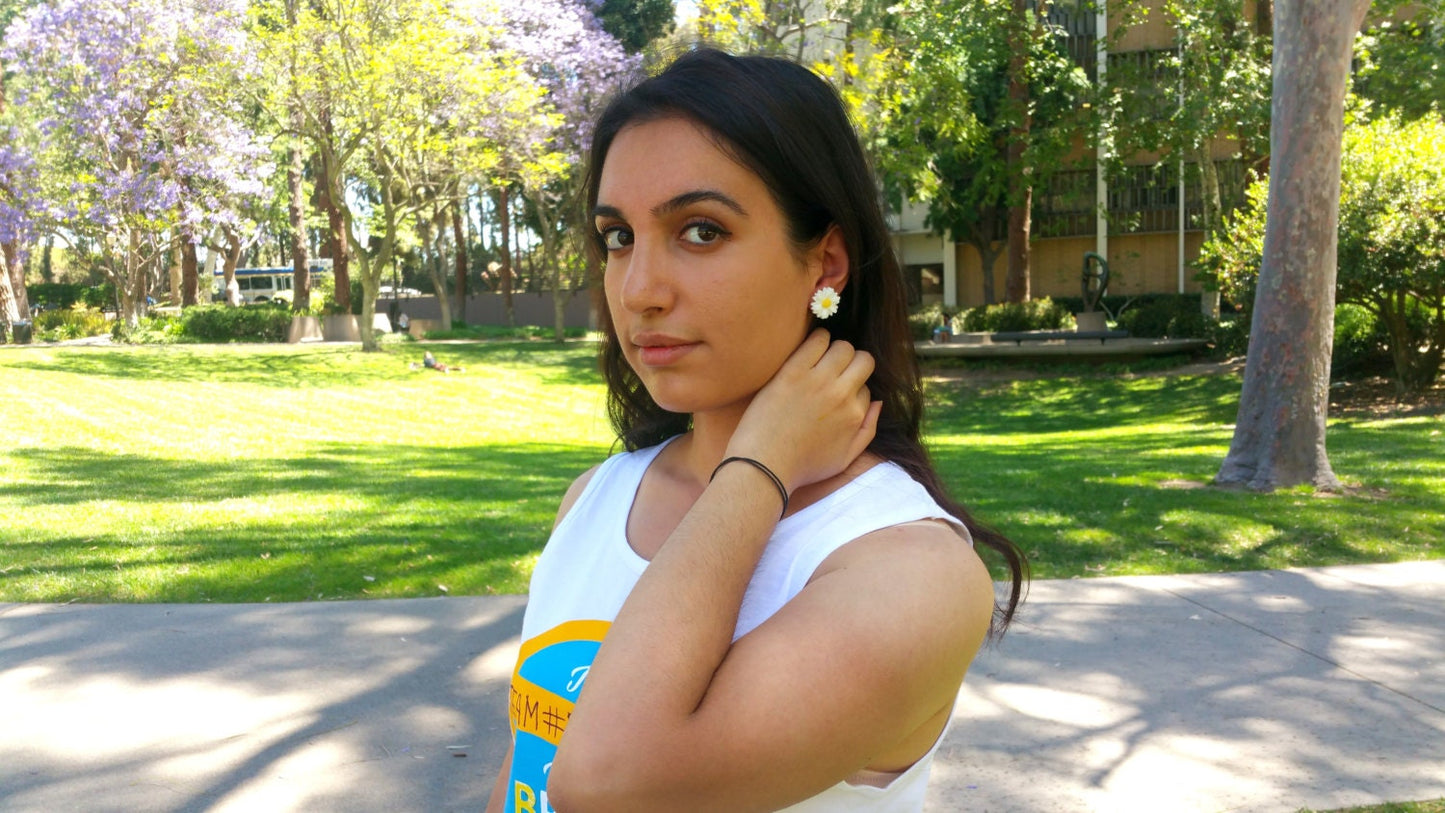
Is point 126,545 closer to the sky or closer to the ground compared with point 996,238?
closer to the ground

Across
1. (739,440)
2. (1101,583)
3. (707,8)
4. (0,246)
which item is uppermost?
(707,8)

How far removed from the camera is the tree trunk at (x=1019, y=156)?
81.7 ft

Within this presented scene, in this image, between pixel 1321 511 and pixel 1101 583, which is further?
pixel 1321 511

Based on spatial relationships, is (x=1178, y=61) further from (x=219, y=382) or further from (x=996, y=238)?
(x=219, y=382)

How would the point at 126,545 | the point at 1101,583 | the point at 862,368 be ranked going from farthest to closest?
the point at 126,545 < the point at 1101,583 < the point at 862,368

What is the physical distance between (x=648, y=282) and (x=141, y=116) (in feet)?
88.5

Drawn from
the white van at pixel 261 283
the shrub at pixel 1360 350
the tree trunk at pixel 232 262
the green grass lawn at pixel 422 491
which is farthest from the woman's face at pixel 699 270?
the white van at pixel 261 283

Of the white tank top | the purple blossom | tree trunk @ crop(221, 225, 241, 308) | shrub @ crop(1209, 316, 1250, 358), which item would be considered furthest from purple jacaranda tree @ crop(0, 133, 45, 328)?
the white tank top

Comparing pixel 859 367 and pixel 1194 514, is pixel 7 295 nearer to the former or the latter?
pixel 1194 514

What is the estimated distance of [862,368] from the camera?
160cm

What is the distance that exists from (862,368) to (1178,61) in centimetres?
2675

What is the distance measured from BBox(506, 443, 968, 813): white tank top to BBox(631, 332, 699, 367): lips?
0.25 m

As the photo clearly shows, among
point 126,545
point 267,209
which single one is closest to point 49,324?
point 267,209

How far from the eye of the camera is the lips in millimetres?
1537
